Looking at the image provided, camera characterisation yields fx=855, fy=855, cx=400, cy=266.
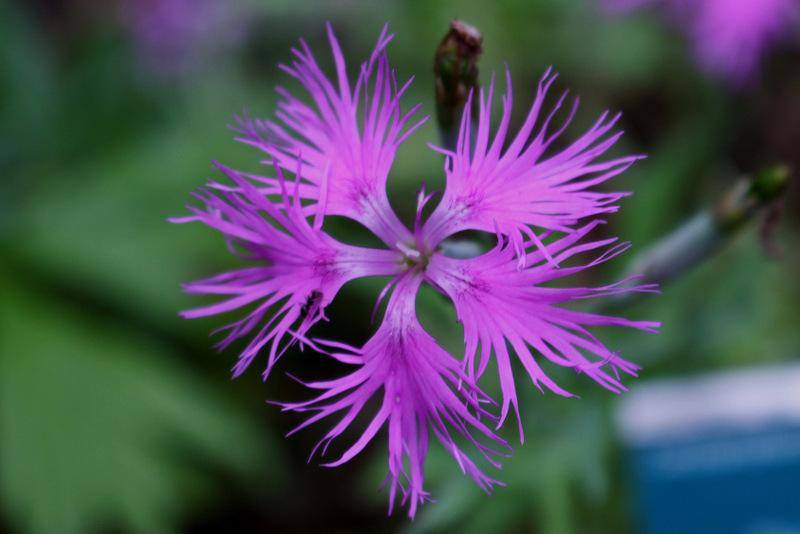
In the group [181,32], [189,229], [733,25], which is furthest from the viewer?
[181,32]

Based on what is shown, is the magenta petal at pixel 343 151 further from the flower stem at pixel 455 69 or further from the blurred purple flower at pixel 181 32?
the blurred purple flower at pixel 181 32

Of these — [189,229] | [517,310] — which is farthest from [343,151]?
[189,229]

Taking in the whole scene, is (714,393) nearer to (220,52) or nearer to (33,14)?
(220,52)

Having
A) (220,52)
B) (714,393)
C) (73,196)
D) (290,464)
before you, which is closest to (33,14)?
(220,52)

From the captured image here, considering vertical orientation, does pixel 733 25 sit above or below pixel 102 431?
above

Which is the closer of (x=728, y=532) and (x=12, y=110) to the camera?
(x=728, y=532)

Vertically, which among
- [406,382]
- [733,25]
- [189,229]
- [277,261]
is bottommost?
[406,382]

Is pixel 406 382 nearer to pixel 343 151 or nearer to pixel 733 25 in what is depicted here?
pixel 343 151

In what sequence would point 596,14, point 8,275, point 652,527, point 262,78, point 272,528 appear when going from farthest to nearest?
point 262,78 < point 596,14 < point 8,275 < point 272,528 < point 652,527

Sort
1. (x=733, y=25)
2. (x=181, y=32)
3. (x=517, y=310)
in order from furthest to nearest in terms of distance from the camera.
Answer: (x=181, y=32)
(x=733, y=25)
(x=517, y=310)
